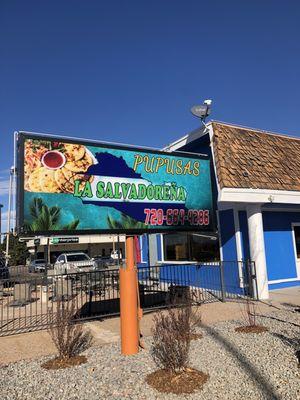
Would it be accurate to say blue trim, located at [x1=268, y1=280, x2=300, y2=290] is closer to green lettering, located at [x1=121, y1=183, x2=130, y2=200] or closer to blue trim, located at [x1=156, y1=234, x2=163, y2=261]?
blue trim, located at [x1=156, y1=234, x2=163, y2=261]

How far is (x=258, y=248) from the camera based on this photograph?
1257cm

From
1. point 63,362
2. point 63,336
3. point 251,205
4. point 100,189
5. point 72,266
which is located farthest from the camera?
point 72,266

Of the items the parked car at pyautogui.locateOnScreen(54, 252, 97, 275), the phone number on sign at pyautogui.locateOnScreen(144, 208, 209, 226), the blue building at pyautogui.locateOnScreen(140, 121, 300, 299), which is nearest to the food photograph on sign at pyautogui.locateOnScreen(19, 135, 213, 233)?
the phone number on sign at pyautogui.locateOnScreen(144, 208, 209, 226)

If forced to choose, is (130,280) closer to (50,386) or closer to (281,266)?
(50,386)

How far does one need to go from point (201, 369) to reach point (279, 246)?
9341mm

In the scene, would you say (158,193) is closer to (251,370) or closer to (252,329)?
(252,329)

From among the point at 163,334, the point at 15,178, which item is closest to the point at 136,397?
the point at 163,334

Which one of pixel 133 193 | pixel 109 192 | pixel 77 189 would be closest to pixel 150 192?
pixel 133 193

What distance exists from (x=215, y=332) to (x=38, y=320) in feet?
17.3

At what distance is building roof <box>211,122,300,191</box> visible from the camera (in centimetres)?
1272

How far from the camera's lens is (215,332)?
8297 millimetres

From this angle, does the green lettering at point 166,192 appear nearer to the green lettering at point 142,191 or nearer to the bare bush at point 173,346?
the green lettering at point 142,191

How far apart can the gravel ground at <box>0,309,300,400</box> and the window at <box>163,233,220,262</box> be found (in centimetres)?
680

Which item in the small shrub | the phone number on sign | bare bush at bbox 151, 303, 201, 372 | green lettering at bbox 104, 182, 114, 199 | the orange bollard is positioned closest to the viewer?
bare bush at bbox 151, 303, 201, 372
